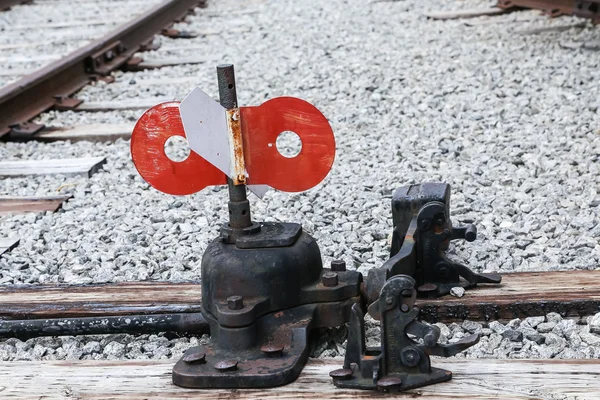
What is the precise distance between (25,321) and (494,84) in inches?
154

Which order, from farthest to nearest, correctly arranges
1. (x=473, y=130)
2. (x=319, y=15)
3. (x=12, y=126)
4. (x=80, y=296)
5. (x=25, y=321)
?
(x=319, y=15)
(x=12, y=126)
(x=473, y=130)
(x=80, y=296)
(x=25, y=321)

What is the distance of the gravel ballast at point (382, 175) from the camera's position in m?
3.17

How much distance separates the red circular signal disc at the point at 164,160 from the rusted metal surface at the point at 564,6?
6.03m

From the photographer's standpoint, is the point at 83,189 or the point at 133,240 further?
the point at 83,189

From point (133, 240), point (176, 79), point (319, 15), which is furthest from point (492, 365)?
point (319, 15)

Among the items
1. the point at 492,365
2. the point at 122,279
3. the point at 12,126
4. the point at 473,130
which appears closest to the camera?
the point at 492,365

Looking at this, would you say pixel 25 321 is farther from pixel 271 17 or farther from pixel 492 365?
pixel 271 17

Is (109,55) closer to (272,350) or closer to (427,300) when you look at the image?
(427,300)

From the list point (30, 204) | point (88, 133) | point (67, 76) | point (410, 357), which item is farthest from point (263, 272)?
point (67, 76)

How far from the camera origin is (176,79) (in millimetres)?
6984

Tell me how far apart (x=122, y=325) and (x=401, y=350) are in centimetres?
86

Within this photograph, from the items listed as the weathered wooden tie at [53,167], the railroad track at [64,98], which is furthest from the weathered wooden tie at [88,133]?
the weathered wooden tie at [53,167]

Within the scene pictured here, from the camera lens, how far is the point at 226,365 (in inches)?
87.0

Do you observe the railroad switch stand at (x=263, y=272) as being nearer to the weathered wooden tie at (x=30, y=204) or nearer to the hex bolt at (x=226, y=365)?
the hex bolt at (x=226, y=365)
